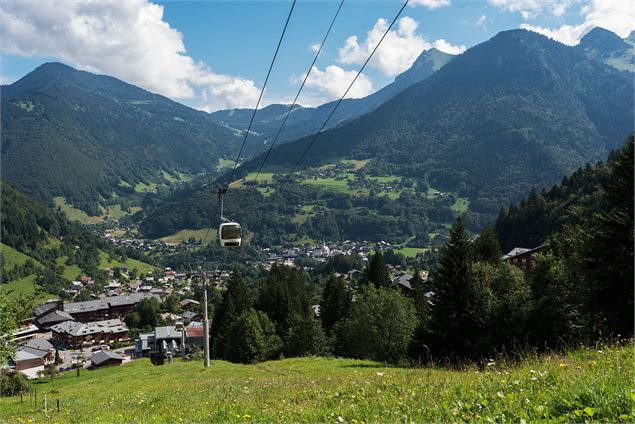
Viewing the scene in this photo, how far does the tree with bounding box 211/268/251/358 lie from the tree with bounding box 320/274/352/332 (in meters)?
11.1

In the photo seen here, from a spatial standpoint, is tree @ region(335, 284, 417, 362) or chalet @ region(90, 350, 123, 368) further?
chalet @ region(90, 350, 123, 368)

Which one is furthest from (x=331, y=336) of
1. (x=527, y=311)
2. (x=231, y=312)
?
(x=527, y=311)

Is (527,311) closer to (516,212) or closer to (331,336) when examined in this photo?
(331,336)

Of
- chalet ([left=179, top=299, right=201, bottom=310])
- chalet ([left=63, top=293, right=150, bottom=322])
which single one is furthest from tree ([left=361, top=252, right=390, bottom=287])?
chalet ([left=63, top=293, right=150, bottom=322])

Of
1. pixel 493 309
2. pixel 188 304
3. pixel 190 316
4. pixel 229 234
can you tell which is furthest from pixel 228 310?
pixel 188 304

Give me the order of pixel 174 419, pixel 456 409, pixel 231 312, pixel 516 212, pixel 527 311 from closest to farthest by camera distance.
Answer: pixel 456 409 → pixel 174 419 → pixel 527 311 → pixel 231 312 → pixel 516 212

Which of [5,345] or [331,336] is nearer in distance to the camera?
[5,345]

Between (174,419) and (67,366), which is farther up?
(174,419)

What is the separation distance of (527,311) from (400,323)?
63.6 feet

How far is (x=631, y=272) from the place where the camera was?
2458 centimetres

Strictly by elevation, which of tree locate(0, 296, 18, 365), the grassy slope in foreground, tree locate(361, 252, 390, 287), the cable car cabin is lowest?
tree locate(361, 252, 390, 287)

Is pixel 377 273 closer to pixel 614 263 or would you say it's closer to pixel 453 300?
pixel 453 300

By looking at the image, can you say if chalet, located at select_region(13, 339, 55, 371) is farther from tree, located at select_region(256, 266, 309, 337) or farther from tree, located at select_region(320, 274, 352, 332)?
tree, located at select_region(320, 274, 352, 332)

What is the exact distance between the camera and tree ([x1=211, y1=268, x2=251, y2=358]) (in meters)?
61.0
